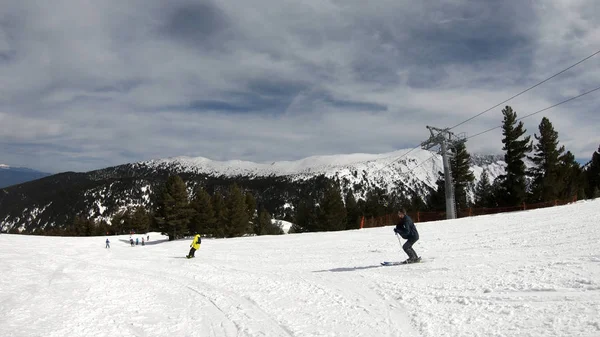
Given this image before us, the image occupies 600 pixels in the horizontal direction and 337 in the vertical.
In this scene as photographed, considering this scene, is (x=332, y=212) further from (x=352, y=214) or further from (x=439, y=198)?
(x=439, y=198)

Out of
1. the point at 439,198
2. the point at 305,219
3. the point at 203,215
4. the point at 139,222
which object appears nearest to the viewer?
the point at 439,198

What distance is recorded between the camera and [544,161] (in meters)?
46.0

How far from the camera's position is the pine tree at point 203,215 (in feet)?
205

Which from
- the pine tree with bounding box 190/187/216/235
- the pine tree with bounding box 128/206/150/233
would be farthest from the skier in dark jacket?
the pine tree with bounding box 128/206/150/233

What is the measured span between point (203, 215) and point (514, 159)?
49173mm

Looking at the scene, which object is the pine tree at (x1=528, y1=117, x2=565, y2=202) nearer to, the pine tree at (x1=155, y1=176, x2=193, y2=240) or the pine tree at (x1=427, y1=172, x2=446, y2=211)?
the pine tree at (x1=427, y1=172, x2=446, y2=211)

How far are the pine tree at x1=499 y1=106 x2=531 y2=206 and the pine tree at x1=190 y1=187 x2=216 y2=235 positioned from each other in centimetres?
4559

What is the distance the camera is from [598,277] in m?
7.17

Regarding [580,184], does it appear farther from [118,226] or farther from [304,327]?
[118,226]

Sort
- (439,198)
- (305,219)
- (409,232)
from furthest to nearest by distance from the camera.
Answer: (305,219)
(439,198)
(409,232)

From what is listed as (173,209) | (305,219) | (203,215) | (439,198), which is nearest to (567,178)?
(439,198)

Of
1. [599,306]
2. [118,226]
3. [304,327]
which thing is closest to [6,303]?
[304,327]

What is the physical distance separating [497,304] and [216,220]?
5888cm

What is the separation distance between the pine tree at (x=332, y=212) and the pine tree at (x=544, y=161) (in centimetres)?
2670
